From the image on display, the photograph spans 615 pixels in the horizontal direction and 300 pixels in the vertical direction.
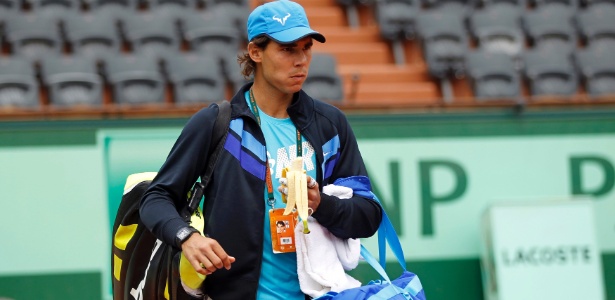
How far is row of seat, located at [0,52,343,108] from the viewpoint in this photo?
32.0 ft

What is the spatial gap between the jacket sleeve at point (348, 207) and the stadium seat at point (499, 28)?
8.50 metres

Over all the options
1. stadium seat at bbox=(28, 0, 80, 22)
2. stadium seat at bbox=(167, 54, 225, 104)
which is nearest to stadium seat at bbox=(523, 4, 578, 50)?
stadium seat at bbox=(167, 54, 225, 104)

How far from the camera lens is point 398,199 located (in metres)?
7.09

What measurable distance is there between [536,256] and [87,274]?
3025 millimetres

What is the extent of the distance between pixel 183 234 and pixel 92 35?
27.5 ft

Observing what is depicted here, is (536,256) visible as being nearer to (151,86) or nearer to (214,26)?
(151,86)

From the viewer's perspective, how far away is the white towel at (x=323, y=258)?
10.4 ft

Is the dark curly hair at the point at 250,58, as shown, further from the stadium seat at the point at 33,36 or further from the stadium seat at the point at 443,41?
the stadium seat at the point at 443,41

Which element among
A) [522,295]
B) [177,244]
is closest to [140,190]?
[177,244]

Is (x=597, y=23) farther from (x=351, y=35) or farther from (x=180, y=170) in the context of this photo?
(x=180, y=170)

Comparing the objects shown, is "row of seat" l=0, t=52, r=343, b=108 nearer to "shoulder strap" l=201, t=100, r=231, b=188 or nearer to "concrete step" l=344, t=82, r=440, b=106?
"concrete step" l=344, t=82, r=440, b=106

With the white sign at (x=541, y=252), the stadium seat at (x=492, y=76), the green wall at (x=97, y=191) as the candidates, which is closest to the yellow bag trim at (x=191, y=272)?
the green wall at (x=97, y=191)

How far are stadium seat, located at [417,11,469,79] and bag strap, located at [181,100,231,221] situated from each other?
8.22m

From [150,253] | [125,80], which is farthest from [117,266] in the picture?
[125,80]
